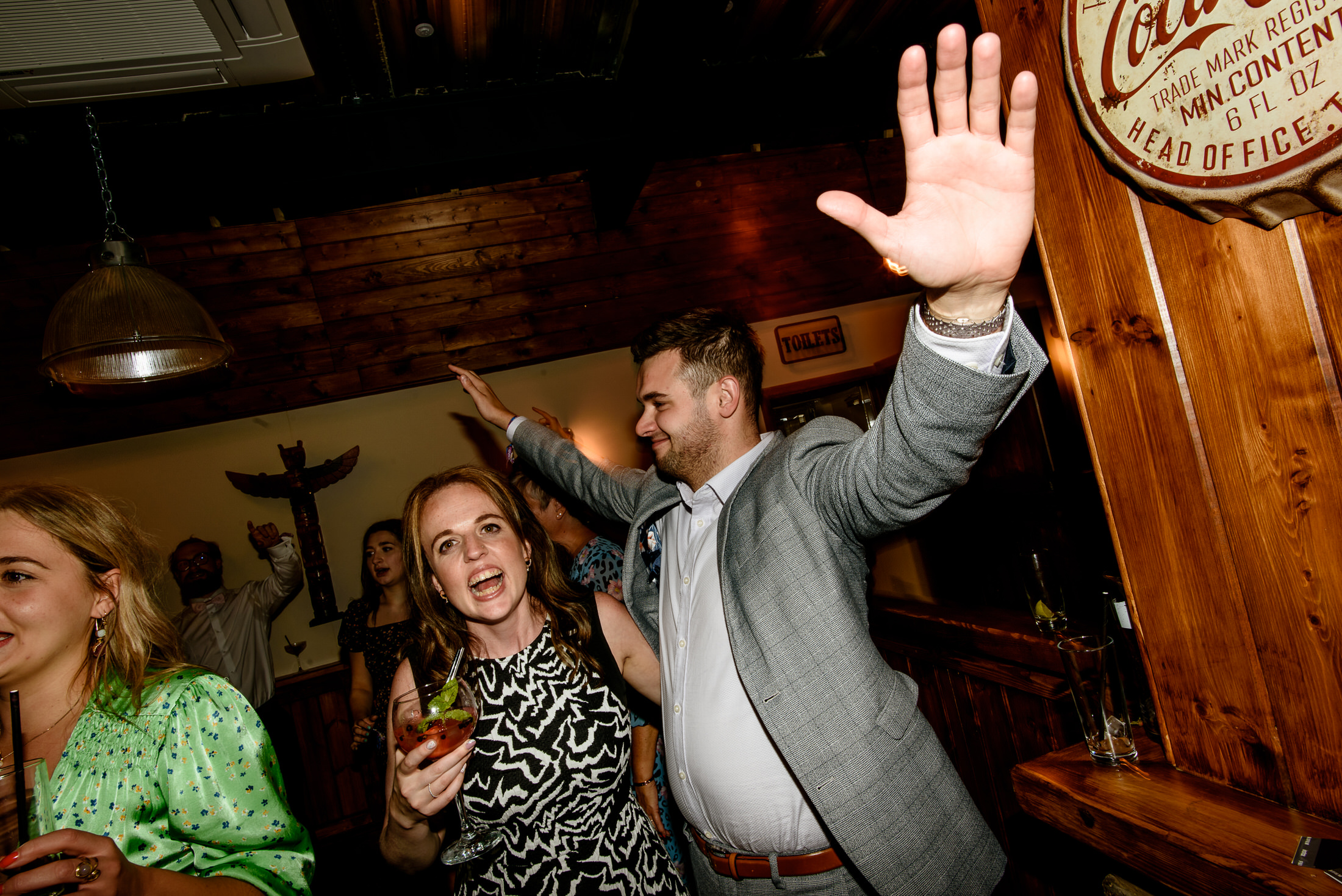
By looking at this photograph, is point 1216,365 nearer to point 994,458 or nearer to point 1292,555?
point 1292,555

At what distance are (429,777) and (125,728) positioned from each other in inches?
21.8

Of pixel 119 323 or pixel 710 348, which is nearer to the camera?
pixel 710 348

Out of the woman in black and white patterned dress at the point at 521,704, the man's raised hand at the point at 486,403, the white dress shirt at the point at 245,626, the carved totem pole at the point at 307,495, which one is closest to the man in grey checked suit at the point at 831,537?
the woman in black and white patterned dress at the point at 521,704

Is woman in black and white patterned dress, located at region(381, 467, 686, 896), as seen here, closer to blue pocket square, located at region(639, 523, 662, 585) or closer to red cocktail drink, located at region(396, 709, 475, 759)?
red cocktail drink, located at region(396, 709, 475, 759)

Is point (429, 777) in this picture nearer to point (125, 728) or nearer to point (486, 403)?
point (125, 728)

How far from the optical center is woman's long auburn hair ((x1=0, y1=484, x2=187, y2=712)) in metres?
1.30

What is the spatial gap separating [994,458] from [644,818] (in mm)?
4393

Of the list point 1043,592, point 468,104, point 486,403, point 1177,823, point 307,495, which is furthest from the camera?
point 307,495

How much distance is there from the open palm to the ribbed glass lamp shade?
8.23 ft

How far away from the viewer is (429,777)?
1.37 metres

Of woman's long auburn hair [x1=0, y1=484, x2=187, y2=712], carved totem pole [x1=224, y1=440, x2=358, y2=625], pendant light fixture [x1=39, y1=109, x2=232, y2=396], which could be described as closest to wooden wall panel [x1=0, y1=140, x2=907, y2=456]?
carved totem pole [x1=224, y1=440, x2=358, y2=625]

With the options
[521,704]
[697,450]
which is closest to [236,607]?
[521,704]

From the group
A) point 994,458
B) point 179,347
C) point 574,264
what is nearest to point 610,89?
point 574,264

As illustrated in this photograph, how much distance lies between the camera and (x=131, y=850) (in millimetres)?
1151
